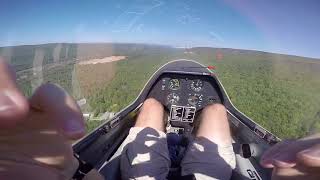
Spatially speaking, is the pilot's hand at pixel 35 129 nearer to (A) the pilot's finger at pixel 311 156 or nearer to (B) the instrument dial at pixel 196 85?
(A) the pilot's finger at pixel 311 156

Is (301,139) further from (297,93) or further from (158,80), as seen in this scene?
(297,93)

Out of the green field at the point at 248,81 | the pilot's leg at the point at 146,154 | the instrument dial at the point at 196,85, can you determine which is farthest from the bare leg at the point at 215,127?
the green field at the point at 248,81

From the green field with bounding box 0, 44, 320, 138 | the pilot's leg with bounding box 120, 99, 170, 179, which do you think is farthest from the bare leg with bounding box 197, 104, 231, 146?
the green field with bounding box 0, 44, 320, 138

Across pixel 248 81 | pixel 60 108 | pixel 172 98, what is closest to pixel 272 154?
pixel 60 108

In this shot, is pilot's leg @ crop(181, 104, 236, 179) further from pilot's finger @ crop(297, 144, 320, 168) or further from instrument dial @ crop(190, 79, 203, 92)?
pilot's finger @ crop(297, 144, 320, 168)

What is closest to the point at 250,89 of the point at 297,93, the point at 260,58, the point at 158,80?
Answer: the point at 297,93

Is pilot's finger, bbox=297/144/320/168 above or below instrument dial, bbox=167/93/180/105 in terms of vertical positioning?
above

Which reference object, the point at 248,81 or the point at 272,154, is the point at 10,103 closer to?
the point at 272,154
